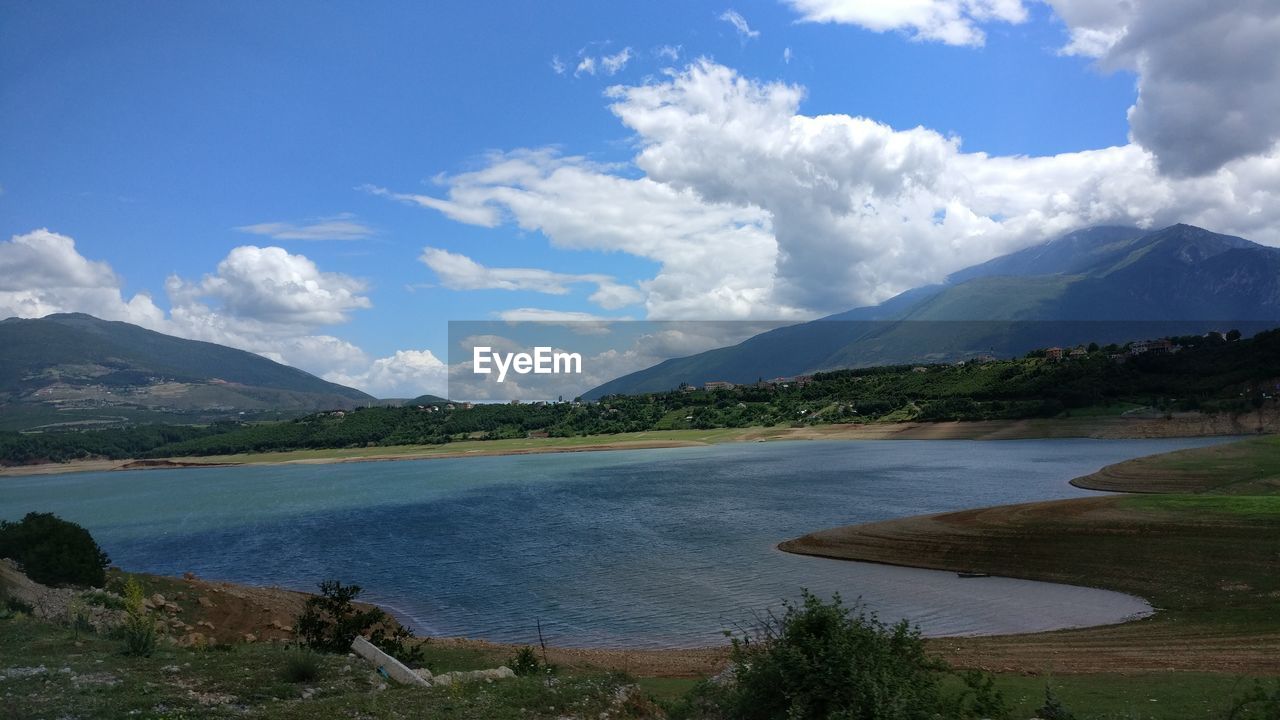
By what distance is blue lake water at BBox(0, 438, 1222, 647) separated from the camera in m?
25.7

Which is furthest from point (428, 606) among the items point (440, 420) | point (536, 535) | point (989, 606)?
point (440, 420)

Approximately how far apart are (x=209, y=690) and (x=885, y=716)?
10.3m

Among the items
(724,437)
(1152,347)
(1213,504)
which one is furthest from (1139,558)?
(1152,347)

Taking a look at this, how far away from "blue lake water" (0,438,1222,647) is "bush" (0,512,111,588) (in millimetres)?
10012

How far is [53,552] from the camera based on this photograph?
26.3 meters

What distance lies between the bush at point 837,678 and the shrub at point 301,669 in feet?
24.5

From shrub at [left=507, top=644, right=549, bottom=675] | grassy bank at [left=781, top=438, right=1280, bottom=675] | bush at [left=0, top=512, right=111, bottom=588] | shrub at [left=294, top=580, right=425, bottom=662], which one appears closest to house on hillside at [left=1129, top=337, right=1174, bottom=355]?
grassy bank at [left=781, top=438, right=1280, bottom=675]

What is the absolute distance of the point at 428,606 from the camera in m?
30.0

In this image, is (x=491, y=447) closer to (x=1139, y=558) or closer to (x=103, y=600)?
(x=103, y=600)

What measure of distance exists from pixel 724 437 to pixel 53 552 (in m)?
125

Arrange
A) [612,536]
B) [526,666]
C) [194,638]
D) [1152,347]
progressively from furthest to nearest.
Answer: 1. [1152,347]
2. [612,536]
3. [194,638]
4. [526,666]

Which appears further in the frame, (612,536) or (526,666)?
(612,536)

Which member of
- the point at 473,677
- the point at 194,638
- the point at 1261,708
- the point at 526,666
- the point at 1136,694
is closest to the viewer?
the point at 1261,708

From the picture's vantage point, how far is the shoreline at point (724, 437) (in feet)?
308
